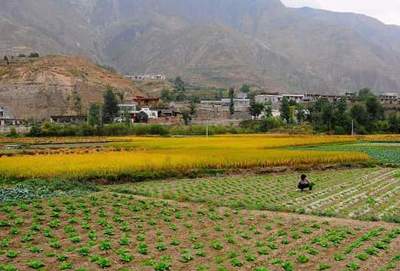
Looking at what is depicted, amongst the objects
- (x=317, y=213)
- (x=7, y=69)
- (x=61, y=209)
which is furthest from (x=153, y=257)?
(x=7, y=69)

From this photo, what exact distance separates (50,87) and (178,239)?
410 ft

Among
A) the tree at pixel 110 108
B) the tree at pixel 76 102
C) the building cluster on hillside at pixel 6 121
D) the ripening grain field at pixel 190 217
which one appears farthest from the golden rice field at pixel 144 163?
the tree at pixel 76 102

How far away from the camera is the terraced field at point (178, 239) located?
40.0 feet

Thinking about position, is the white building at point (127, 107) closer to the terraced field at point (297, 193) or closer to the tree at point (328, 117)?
the tree at point (328, 117)

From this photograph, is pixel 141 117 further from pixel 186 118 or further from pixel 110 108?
pixel 186 118

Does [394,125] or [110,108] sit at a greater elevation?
[110,108]

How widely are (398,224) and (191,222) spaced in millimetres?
6826

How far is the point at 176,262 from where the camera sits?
1228 centimetres

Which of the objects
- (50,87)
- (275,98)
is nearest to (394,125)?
(275,98)

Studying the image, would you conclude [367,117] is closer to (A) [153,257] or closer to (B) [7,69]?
(A) [153,257]

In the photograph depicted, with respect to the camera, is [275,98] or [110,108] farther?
[275,98]

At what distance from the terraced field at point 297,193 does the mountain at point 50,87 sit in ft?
321

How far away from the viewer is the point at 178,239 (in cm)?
1468

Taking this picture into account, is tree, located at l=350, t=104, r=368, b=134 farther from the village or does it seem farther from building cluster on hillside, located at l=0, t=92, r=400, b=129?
building cluster on hillside, located at l=0, t=92, r=400, b=129
